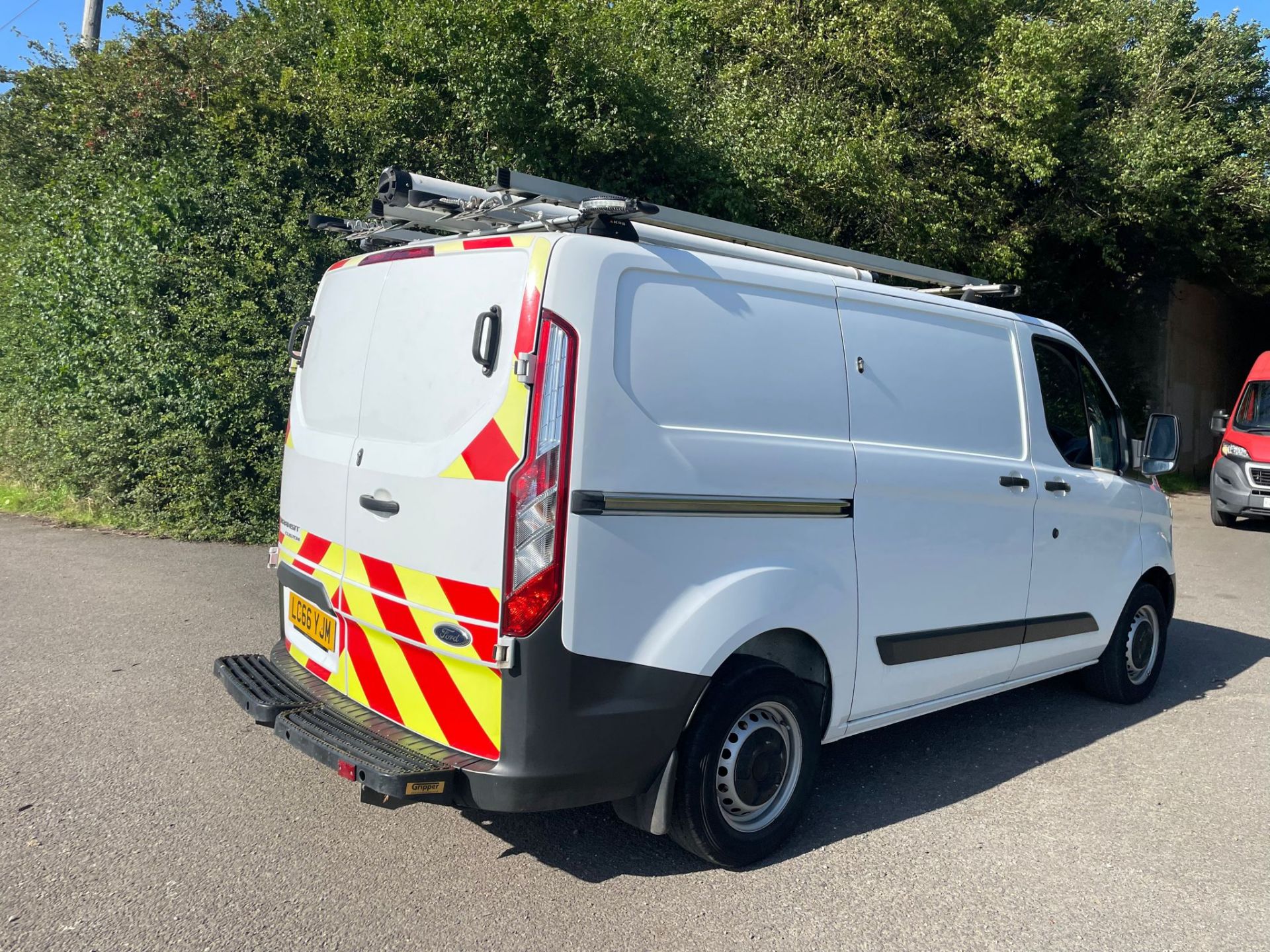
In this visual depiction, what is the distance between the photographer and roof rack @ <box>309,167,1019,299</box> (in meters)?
3.48

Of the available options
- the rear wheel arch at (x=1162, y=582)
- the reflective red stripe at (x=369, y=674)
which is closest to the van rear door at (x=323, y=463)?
the reflective red stripe at (x=369, y=674)

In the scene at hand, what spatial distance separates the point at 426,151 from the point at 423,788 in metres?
8.11

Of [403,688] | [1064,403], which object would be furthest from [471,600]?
[1064,403]

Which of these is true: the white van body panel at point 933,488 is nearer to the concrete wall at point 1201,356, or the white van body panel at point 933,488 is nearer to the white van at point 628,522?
the white van at point 628,522

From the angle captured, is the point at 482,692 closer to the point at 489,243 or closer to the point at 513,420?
the point at 513,420

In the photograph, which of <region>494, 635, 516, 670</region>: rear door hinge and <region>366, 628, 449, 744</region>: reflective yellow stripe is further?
<region>366, 628, 449, 744</region>: reflective yellow stripe

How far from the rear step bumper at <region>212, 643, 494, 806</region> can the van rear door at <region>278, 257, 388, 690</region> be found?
13 centimetres

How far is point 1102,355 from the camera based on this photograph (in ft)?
68.0

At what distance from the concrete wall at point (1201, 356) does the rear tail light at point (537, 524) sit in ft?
69.6

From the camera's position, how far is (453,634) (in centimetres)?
328

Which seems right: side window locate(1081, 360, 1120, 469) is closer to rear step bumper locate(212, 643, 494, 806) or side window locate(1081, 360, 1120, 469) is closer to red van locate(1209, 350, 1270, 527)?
rear step bumper locate(212, 643, 494, 806)

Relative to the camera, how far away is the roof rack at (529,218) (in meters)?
3.48

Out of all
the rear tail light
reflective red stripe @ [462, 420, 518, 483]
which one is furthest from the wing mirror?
reflective red stripe @ [462, 420, 518, 483]

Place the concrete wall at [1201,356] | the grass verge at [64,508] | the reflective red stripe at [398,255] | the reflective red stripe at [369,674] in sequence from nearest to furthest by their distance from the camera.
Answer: the reflective red stripe at [369,674] < the reflective red stripe at [398,255] < the grass verge at [64,508] < the concrete wall at [1201,356]
